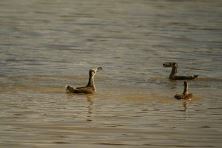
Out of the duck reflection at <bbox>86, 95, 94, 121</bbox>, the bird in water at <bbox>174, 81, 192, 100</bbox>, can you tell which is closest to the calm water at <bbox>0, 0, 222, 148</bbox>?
the duck reflection at <bbox>86, 95, 94, 121</bbox>

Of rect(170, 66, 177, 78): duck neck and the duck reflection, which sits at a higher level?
rect(170, 66, 177, 78): duck neck

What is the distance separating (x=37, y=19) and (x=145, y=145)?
87.3ft

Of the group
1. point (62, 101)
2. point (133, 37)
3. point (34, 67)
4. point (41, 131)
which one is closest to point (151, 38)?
point (133, 37)

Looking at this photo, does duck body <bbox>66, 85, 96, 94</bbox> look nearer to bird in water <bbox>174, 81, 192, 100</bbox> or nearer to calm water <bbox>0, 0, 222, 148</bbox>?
calm water <bbox>0, 0, 222, 148</bbox>

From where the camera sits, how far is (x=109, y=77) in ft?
85.4

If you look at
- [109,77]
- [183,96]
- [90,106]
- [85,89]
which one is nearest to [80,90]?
[85,89]

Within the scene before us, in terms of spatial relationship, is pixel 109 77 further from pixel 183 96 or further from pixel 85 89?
pixel 183 96

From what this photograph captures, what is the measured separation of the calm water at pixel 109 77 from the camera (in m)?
18.2

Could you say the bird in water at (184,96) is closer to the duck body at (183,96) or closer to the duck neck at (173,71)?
the duck body at (183,96)

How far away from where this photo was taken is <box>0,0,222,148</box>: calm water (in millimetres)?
18234

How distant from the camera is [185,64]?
29.9 metres

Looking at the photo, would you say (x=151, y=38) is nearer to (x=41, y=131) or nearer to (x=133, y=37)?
(x=133, y=37)

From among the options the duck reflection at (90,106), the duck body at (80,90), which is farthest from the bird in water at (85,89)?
the duck reflection at (90,106)

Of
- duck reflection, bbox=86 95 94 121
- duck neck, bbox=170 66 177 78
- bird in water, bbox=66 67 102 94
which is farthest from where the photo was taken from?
duck neck, bbox=170 66 177 78
